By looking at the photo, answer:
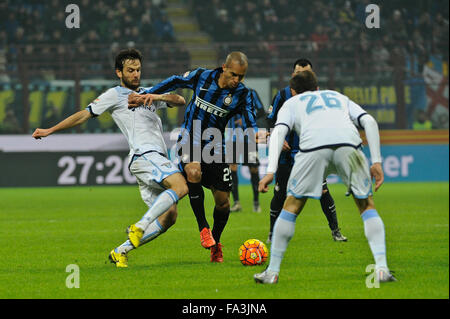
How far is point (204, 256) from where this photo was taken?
8266 mm

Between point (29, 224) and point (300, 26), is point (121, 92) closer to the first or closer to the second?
point (29, 224)

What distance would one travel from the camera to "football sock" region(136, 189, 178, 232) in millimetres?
7129

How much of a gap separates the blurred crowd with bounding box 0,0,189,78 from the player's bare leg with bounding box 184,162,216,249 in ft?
42.6

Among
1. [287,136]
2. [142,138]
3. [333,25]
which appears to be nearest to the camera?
[142,138]

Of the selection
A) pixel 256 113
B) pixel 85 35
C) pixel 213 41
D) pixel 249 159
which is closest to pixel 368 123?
pixel 256 113

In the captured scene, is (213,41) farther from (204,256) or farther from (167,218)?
(167,218)

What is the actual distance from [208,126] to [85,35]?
53.3 ft

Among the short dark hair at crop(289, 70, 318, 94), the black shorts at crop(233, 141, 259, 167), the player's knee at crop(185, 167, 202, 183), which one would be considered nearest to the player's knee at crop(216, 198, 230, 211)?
the player's knee at crop(185, 167, 202, 183)

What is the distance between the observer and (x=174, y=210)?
752 centimetres

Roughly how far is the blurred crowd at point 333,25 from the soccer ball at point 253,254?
597 inches

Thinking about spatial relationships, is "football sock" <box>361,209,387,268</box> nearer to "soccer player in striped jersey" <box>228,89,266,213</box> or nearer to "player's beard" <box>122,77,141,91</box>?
"player's beard" <box>122,77,141,91</box>

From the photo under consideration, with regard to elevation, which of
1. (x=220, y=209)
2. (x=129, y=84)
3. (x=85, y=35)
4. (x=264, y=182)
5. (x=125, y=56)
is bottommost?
(x=220, y=209)

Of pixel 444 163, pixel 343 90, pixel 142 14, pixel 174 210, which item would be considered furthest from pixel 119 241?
pixel 142 14

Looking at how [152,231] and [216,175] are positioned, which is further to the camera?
[216,175]
